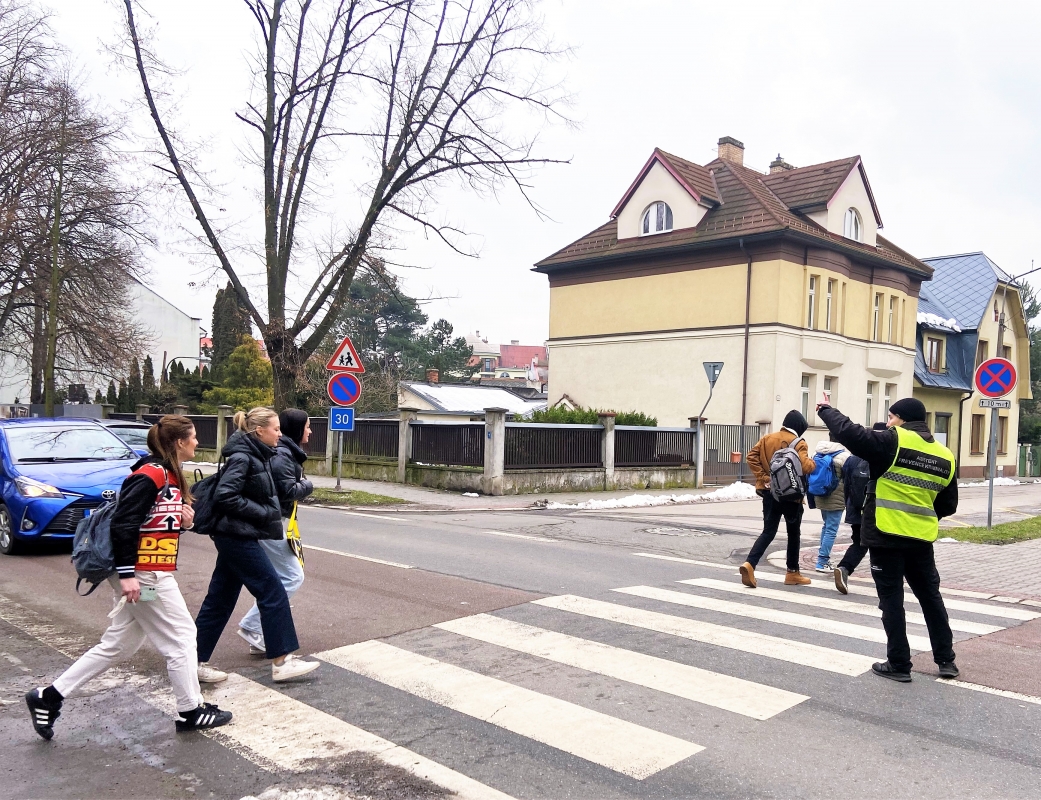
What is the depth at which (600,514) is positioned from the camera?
1664cm

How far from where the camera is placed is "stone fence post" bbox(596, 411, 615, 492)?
2166 cm

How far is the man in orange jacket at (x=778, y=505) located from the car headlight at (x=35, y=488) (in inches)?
306

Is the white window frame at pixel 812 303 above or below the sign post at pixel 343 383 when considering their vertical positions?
above

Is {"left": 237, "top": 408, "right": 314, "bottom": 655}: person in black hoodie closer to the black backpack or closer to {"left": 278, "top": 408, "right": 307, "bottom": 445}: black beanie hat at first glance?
{"left": 278, "top": 408, "right": 307, "bottom": 445}: black beanie hat

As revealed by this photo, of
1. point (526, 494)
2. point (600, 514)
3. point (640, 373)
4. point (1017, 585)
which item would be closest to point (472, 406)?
point (640, 373)

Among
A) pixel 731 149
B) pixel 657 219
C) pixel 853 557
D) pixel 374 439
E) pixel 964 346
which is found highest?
pixel 731 149

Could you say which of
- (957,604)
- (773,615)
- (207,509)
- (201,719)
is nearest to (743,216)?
(957,604)

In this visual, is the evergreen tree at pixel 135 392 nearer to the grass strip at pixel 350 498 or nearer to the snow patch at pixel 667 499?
the grass strip at pixel 350 498

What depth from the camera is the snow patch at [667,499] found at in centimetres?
1817

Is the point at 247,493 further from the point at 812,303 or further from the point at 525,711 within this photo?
the point at 812,303

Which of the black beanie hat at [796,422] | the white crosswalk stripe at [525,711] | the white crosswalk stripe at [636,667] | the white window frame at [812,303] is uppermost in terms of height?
the white window frame at [812,303]

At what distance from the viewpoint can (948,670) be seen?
18.7 feet

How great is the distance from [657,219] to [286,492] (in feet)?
93.0

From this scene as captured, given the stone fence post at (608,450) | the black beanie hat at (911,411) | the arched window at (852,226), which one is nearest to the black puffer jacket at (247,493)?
the black beanie hat at (911,411)
